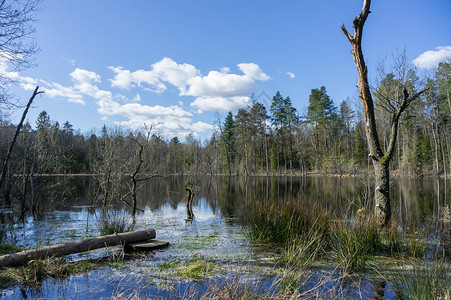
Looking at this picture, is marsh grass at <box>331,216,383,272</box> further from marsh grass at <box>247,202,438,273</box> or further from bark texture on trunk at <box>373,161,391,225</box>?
bark texture on trunk at <box>373,161,391,225</box>

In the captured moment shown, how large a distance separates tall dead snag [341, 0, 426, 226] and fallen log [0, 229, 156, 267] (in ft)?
20.7

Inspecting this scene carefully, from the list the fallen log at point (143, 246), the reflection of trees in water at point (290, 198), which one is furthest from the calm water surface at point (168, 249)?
the fallen log at point (143, 246)

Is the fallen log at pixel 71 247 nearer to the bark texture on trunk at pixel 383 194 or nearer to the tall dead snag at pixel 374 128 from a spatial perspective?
the bark texture on trunk at pixel 383 194

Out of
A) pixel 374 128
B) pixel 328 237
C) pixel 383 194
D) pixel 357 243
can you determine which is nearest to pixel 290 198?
pixel 328 237

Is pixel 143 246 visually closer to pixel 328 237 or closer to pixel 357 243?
pixel 328 237

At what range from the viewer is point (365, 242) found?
6020mm

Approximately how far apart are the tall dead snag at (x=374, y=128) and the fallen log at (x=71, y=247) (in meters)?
6.30

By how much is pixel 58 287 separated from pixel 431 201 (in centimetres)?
1754

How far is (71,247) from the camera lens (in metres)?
6.35

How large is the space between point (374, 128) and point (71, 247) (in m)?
8.29

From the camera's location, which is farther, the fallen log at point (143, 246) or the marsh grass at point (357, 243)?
the fallen log at point (143, 246)

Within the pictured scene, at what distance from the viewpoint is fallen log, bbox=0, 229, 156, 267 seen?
555 centimetres

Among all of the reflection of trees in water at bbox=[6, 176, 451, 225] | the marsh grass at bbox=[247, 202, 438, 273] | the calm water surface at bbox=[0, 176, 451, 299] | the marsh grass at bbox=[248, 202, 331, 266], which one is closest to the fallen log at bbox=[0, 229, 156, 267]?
the calm water surface at bbox=[0, 176, 451, 299]

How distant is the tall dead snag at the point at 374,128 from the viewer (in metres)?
7.99
